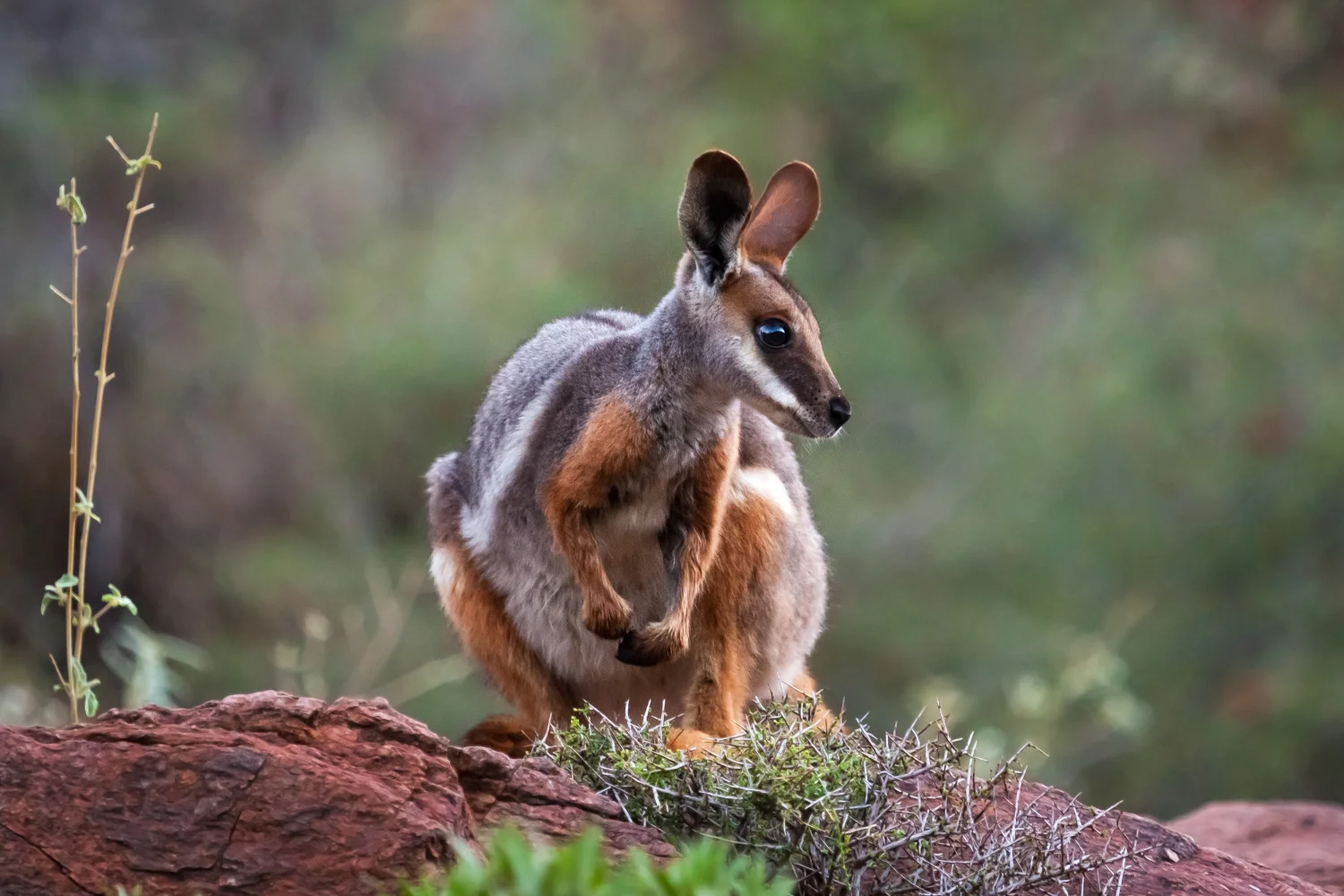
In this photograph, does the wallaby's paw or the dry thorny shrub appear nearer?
the dry thorny shrub

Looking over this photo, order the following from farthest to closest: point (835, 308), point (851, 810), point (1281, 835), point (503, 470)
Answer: point (835, 308) < point (1281, 835) < point (503, 470) < point (851, 810)

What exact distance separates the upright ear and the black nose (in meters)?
0.57

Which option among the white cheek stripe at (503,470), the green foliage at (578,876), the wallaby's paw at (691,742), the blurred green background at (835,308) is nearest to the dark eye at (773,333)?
the white cheek stripe at (503,470)

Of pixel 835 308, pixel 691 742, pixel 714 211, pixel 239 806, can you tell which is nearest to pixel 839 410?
pixel 714 211

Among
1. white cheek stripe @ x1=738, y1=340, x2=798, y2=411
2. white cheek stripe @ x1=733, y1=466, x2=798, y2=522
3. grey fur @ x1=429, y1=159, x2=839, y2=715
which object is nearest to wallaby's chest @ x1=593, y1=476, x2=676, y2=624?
grey fur @ x1=429, y1=159, x2=839, y2=715

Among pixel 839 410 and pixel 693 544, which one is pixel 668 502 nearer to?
pixel 693 544

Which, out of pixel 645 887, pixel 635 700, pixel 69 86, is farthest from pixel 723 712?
pixel 69 86

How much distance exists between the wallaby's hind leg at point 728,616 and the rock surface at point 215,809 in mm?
1504

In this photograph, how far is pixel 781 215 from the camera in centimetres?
544

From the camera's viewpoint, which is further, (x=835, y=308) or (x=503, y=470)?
(x=835, y=308)

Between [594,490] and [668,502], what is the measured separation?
9.9 inches

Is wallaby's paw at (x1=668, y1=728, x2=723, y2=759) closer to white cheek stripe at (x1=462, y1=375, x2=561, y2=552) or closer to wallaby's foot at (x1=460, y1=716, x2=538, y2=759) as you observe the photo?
wallaby's foot at (x1=460, y1=716, x2=538, y2=759)

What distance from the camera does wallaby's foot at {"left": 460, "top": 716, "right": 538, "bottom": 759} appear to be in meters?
5.38

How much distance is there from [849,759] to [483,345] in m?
9.30
